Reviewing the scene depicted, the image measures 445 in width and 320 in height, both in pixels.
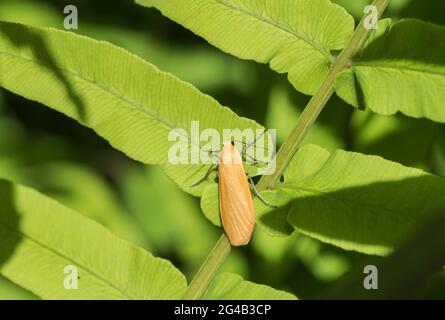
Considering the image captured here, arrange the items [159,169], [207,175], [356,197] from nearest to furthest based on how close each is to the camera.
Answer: [356,197] < [207,175] < [159,169]

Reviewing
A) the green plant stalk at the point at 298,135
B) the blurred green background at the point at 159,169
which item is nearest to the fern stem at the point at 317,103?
the green plant stalk at the point at 298,135

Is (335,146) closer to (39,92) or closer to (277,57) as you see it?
(277,57)

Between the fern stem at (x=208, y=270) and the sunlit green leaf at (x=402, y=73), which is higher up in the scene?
the sunlit green leaf at (x=402, y=73)

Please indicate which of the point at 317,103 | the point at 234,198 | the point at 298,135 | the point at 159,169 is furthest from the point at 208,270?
the point at 159,169

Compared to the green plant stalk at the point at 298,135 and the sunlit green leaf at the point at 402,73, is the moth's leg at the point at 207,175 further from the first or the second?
the sunlit green leaf at the point at 402,73

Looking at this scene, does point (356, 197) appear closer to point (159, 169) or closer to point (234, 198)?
point (234, 198)
